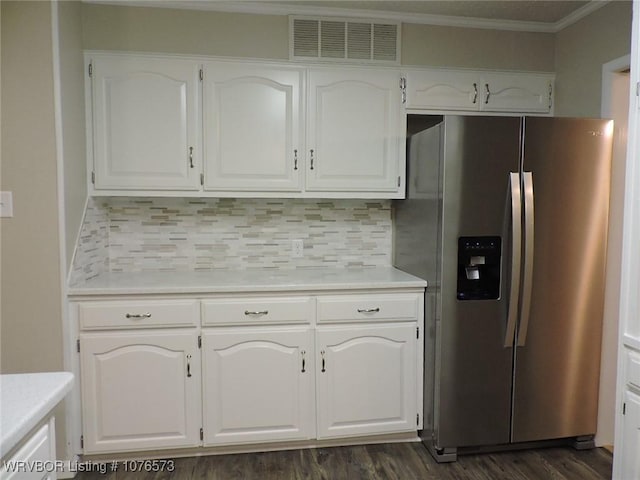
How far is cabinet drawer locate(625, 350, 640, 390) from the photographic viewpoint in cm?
163

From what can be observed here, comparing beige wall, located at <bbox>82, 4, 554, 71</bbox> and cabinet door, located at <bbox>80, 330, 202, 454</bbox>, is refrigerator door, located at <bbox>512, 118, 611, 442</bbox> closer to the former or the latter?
beige wall, located at <bbox>82, 4, 554, 71</bbox>

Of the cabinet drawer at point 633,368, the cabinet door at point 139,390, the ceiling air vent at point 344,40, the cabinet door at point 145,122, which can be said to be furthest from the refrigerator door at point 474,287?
the cabinet door at point 145,122

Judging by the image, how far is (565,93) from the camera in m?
2.71

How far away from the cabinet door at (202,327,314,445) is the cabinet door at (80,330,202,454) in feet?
0.29

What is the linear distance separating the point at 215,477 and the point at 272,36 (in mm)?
2356

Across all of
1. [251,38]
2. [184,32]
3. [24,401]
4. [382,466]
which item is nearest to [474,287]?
[382,466]

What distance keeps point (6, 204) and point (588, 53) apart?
314 centimetres

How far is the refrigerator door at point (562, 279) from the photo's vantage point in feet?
7.28

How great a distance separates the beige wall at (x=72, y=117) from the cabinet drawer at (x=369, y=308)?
131 cm

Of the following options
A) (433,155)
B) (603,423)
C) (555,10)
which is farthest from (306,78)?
(603,423)

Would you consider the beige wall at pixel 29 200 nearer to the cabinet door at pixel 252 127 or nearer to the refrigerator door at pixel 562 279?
the cabinet door at pixel 252 127

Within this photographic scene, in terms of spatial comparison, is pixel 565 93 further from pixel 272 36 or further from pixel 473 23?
pixel 272 36

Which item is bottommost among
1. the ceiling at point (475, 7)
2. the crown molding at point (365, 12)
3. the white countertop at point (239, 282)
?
the white countertop at point (239, 282)

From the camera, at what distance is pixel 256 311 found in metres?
2.27
